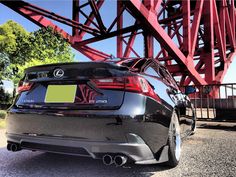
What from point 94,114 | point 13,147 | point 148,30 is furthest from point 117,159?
point 148,30

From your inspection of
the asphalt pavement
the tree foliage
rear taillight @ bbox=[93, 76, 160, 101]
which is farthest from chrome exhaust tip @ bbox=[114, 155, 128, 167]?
the tree foliage

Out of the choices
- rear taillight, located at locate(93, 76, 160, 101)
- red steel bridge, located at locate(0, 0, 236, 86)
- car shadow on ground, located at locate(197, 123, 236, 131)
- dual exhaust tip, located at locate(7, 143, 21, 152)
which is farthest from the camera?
red steel bridge, located at locate(0, 0, 236, 86)

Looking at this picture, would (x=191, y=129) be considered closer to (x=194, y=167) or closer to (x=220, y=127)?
(x=194, y=167)

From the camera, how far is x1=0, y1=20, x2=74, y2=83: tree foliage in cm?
1388

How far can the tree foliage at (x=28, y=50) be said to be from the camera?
547 inches

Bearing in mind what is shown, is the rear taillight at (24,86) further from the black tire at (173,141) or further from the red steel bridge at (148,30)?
the red steel bridge at (148,30)

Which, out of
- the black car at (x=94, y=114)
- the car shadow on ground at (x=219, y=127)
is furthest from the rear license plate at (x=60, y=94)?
the car shadow on ground at (x=219, y=127)

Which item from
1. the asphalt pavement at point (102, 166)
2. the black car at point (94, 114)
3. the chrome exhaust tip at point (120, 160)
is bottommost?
the asphalt pavement at point (102, 166)

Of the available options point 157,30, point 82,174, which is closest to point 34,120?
point 82,174

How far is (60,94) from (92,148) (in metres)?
0.58

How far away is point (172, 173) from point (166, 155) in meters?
0.26

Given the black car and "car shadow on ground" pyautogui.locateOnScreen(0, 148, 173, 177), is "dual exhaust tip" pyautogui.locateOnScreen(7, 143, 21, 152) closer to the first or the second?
the black car

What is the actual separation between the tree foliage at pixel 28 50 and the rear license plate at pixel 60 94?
35.6ft

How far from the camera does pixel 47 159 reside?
343 cm
